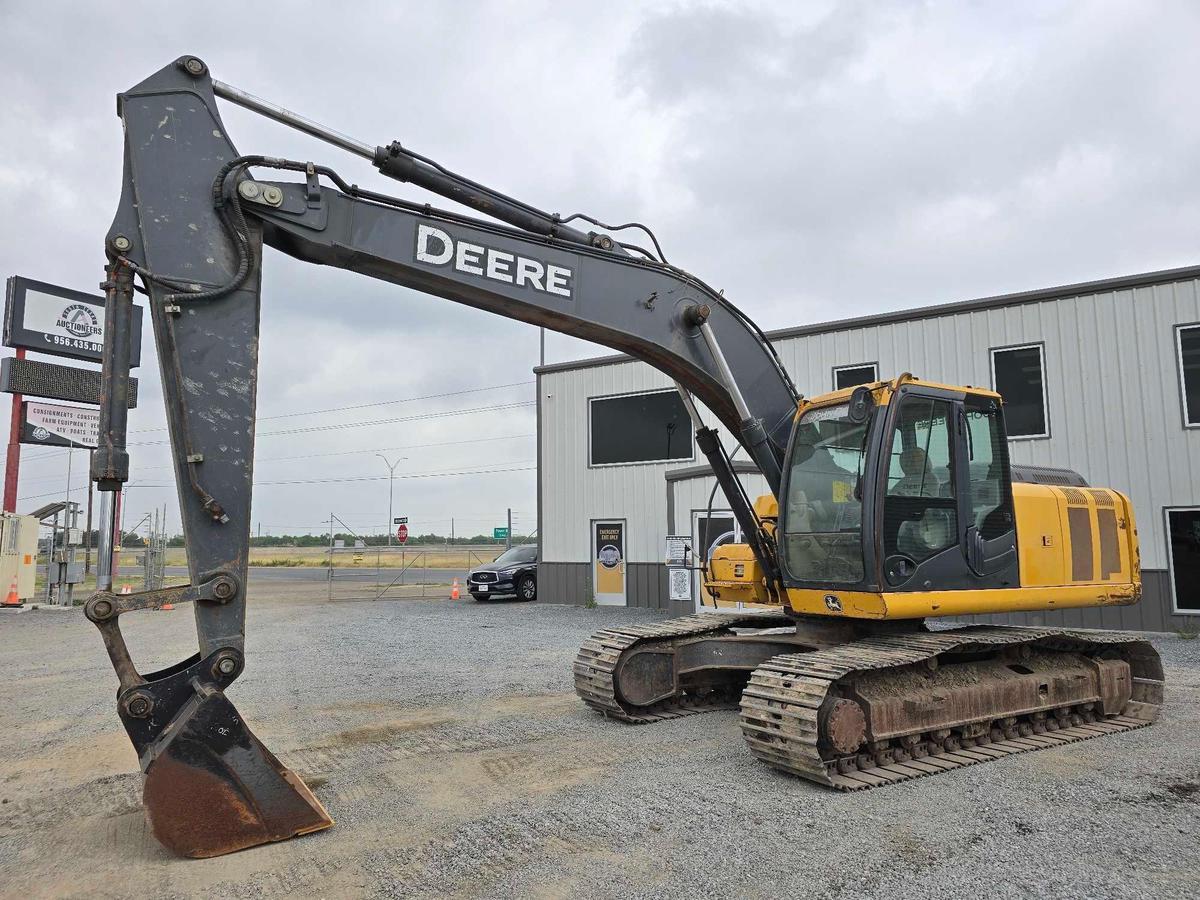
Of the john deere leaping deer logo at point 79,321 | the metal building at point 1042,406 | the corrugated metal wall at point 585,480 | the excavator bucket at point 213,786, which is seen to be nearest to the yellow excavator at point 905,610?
the excavator bucket at point 213,786

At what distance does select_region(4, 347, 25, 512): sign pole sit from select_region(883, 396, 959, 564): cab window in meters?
23.2

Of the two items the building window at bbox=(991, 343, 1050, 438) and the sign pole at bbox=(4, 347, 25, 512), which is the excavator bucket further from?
the sign pole at bbox=(4, 347, 25, 512)

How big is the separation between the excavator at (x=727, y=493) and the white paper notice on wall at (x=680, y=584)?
8.30m

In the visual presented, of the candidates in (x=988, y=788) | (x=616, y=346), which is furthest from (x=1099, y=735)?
(x=616, y=346)

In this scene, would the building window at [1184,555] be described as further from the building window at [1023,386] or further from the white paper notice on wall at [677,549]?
the white paper notice on wall at [677,549]

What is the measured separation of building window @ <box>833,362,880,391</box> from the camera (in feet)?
57.0

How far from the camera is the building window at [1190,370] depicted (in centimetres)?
1434

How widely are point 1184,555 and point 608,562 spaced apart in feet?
37.6

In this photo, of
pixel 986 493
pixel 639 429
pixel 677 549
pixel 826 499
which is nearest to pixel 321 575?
pixel 639 429

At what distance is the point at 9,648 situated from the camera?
44.9 ft

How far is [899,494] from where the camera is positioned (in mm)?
6598

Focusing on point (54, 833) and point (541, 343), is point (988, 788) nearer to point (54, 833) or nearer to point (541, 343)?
point (54, 833)

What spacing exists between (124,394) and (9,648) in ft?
37.9

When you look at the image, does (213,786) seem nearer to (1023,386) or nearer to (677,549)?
(677,549)
